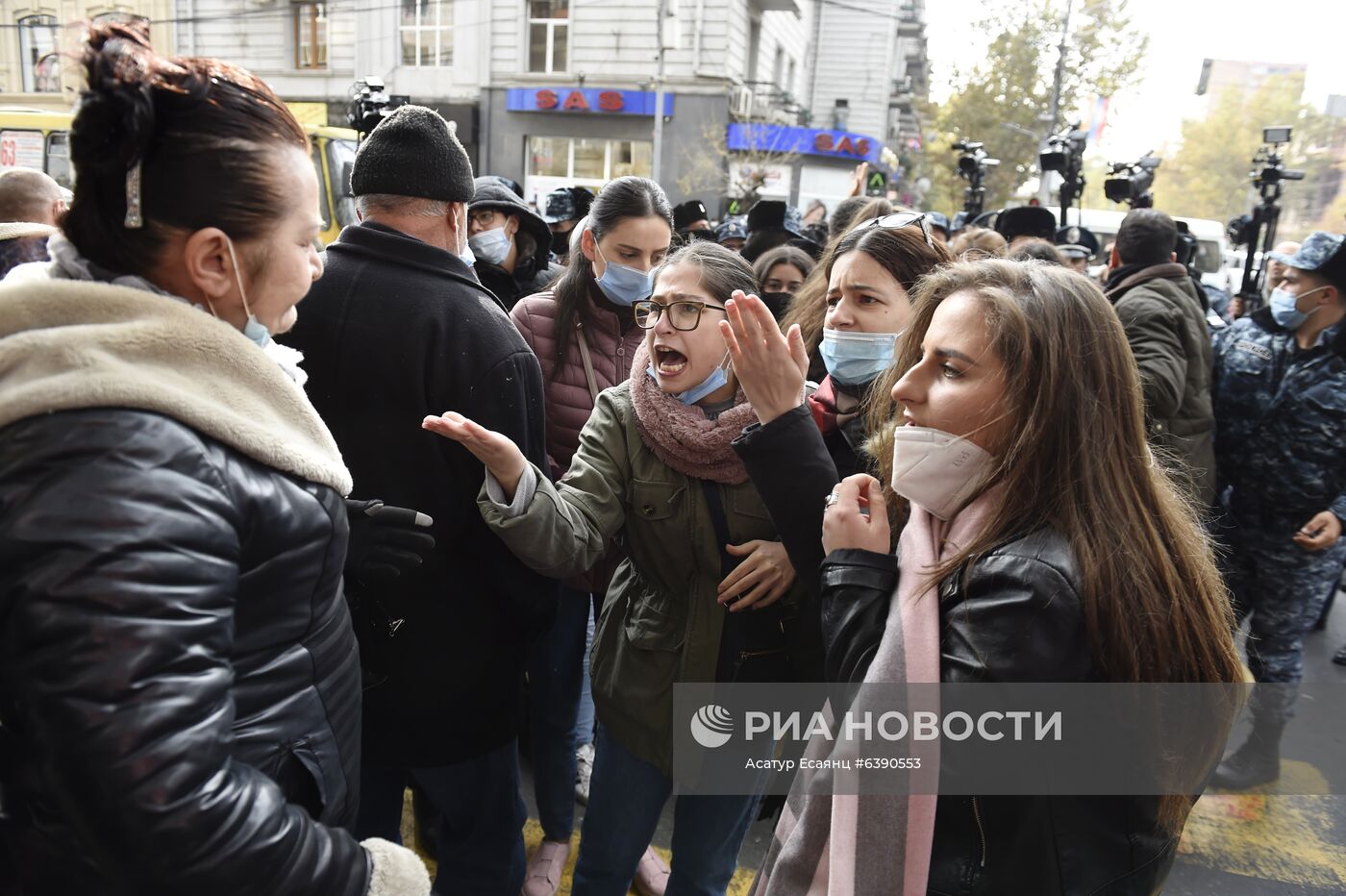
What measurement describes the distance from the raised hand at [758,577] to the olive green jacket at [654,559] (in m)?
0.09

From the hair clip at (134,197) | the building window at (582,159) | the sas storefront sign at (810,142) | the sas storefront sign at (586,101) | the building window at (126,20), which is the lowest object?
the hair clip at (134,197)

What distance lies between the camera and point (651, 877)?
269 cm

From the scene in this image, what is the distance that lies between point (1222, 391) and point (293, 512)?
3988 mm

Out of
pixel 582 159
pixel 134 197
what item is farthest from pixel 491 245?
pixel 582 159

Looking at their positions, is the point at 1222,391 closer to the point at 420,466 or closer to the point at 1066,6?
the point at 420,466

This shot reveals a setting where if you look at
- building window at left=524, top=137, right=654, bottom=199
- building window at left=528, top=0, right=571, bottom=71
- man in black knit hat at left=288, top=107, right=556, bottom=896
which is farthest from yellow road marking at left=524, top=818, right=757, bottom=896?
building window at left=528, top=0, right=571, bottom=71

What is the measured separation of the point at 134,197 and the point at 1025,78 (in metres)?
30.4

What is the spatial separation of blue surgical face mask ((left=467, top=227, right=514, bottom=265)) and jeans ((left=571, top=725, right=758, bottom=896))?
2.41 m

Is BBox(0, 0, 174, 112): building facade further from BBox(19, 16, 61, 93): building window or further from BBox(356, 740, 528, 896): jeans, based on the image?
BBox(356, 740, 528, 896): jeans

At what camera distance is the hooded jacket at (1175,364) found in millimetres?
3787

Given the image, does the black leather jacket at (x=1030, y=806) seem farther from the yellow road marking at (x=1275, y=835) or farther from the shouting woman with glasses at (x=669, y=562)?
the yellow road marking at (x=1275, y=835)

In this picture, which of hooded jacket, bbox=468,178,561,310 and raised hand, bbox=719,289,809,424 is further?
hooded jacket, bbox=468,178,561,310

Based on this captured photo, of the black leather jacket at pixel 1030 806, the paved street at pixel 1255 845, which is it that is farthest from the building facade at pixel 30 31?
the black leather jacket at pixel 1030 806

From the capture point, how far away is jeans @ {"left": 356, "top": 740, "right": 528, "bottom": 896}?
2098mm
